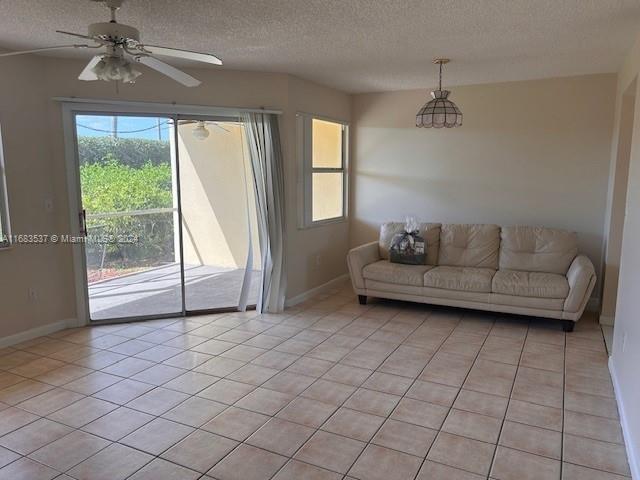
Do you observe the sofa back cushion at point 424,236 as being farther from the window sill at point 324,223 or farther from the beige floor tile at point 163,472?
the beige floor tile at point 163,472

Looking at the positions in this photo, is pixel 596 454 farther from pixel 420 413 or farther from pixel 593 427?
pixel 420 413

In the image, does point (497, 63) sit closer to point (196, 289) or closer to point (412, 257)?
point (412, 257)

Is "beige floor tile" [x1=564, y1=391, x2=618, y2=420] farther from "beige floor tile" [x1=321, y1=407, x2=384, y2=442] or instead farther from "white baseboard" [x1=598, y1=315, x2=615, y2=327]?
"white baseboard" [x1=598, y1=315, x2=615, y2=327]

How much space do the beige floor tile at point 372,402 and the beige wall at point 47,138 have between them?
2754 mm

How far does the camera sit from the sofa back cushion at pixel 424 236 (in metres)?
5.24

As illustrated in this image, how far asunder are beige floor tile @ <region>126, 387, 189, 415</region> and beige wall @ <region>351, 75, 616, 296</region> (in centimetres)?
369

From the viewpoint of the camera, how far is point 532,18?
298 centimetres

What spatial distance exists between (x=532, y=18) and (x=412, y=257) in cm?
269

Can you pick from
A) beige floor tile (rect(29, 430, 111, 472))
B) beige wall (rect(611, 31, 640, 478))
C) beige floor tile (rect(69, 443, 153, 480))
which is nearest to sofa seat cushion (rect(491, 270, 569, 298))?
beige wall (rect(611, 31, 640, 478))

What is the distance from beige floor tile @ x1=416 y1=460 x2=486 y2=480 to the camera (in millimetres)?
2229

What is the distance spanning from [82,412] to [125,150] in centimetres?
247

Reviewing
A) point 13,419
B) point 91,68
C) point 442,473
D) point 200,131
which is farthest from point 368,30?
point 13,419

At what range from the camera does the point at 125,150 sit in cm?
436

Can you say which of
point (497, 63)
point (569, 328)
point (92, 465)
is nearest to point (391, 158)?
point (497, 63)
